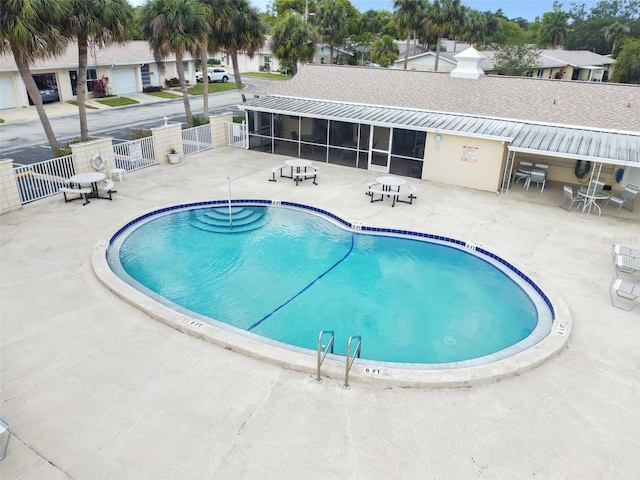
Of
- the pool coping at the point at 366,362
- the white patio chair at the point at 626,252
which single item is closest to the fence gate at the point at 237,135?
the pool coping at the point at 366,362

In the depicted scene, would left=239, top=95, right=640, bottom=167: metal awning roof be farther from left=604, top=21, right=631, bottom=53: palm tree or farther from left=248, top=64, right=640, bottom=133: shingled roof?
left=604, top=21, right=631, bottom=53: palm tree

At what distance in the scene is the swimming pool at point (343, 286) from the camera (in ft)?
32.6

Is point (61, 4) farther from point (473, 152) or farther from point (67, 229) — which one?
point (473, 152)

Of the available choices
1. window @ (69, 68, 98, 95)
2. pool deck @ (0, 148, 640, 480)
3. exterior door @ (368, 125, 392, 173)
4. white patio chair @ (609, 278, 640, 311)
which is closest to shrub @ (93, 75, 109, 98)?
window @ (69, 68, 98, 95)

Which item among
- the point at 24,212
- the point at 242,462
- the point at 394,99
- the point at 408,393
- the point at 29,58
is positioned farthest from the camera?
the point at 394,99

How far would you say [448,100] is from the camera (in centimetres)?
2189

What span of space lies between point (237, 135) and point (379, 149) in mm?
7846

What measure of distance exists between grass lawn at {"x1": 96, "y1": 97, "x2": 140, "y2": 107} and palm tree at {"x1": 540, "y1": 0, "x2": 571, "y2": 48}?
7575 cm

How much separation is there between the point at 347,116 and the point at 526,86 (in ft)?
28.2

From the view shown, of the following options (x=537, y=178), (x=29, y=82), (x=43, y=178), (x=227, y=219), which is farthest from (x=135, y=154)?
(x=537, y=178)

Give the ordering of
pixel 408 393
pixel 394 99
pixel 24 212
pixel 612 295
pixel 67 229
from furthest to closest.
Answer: pixel 394 99
pixel 24 212
pixel 67 229
pixel 612 295
pixel 408 393

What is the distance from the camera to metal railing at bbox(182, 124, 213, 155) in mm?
22266

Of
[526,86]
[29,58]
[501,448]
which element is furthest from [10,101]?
[501,448]

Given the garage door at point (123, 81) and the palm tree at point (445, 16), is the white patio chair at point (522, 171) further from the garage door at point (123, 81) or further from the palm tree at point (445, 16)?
the garage door at point (123, 81)
